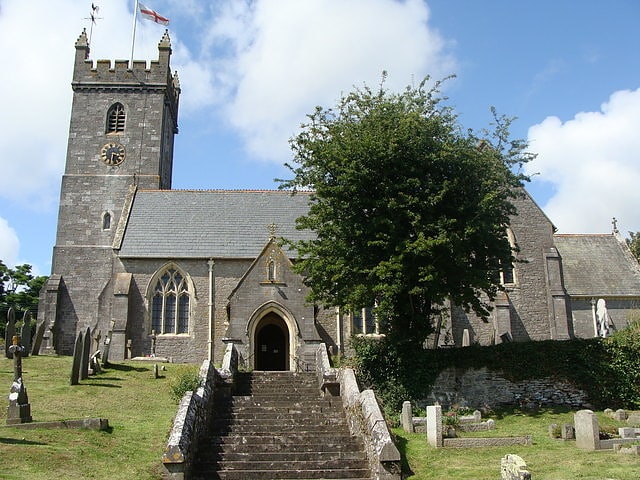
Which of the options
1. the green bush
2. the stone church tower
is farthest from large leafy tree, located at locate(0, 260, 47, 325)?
the green bush

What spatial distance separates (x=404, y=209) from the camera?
21.8m

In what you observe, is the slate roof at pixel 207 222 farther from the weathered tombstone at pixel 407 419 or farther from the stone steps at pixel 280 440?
the weathered tombstone at pixel 407 419

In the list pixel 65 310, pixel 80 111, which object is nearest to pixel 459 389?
pixel 65 310

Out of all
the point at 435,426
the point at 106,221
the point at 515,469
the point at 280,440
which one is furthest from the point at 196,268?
the point at 515,469

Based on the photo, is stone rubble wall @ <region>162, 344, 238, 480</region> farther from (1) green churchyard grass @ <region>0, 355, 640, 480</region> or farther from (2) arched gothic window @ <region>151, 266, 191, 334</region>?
(2) arched gothic window @ <region>151, 266, 191, 334</region>

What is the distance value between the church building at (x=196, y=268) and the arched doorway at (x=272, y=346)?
2.0 inches

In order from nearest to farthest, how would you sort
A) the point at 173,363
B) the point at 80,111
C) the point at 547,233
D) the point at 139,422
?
1. the point at 139,422
2. the point at 173,363
3. the point at 547,233
4. the point at 80,111

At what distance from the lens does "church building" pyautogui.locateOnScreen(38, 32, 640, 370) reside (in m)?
28.5

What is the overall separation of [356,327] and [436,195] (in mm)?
11462

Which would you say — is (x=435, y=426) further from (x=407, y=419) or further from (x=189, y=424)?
(x=189, y=424)

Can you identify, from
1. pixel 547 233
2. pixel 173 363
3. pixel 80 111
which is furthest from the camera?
pixel 80 111

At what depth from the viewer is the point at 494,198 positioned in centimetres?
2181

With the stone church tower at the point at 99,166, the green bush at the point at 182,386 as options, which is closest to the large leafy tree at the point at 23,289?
the stone church tower at the point at 99,166

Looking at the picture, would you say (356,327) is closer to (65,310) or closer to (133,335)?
(133,335)
